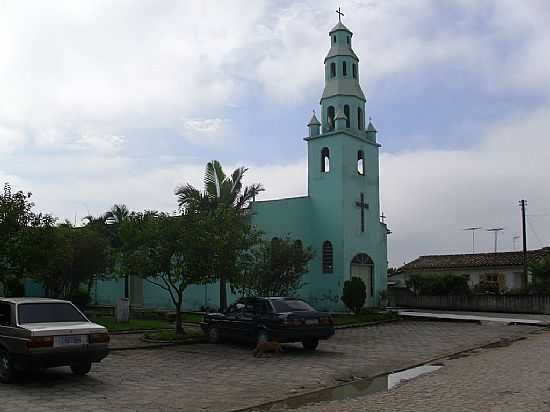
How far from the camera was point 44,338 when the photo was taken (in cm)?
1036

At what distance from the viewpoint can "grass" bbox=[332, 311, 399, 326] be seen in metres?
25.6

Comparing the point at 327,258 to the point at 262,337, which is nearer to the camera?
the point at 262,337

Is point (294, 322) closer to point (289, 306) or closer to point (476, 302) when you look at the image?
point (289, 306)

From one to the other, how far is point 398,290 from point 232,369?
92.6 ft

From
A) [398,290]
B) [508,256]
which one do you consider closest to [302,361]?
[398,290]

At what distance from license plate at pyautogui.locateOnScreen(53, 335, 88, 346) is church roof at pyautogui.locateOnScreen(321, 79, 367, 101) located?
24.0 metres

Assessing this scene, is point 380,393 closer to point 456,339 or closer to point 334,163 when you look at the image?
point 456,339

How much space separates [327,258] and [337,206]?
A: 2664mm

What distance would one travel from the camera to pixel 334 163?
103 feet

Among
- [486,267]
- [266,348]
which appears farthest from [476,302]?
[266,348]

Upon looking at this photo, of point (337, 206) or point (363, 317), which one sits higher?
point (337, 206)

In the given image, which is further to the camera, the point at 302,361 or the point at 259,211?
the point at 259,211

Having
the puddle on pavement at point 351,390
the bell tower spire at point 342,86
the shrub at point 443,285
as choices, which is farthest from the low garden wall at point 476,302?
the puddle on pavement at point 351,390

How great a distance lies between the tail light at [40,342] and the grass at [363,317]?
51.2ft
